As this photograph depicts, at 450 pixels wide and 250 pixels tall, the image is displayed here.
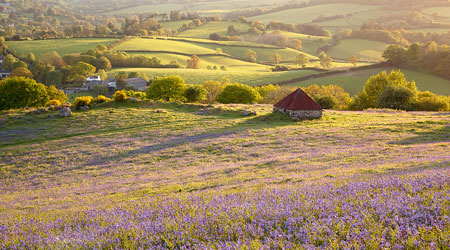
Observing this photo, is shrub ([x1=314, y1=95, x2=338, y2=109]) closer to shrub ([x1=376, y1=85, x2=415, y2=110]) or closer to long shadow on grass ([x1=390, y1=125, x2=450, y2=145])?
shrub ([x1=376, y1=85, x2=415, y2=110])

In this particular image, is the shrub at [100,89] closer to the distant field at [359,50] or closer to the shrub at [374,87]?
the shrub at [374,87]

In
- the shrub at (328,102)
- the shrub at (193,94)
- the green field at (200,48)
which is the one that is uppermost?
the green field at (200,48)

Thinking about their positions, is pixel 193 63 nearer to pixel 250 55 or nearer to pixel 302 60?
pixel 250 55

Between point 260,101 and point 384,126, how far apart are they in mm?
48361

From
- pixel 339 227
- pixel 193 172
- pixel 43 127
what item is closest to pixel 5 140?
pixel 43 127

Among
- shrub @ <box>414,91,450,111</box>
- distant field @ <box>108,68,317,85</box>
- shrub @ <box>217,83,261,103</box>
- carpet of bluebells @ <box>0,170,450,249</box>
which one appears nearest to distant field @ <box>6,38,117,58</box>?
distant field @ <box>108,68,317,85</box>

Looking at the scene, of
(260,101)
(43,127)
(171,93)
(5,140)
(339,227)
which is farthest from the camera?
(260,101)

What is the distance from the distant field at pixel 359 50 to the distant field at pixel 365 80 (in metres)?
51.1

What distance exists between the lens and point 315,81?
335 feet

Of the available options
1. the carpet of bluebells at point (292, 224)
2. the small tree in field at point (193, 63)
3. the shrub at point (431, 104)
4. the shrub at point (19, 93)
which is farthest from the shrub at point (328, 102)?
the small tree in field at point (193, 63)

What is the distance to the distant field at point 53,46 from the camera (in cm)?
14100

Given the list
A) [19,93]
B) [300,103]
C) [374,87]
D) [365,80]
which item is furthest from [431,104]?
[19,93]

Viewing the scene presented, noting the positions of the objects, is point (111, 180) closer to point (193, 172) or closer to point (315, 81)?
point (193, 172)

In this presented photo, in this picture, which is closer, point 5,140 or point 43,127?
point 5,140
